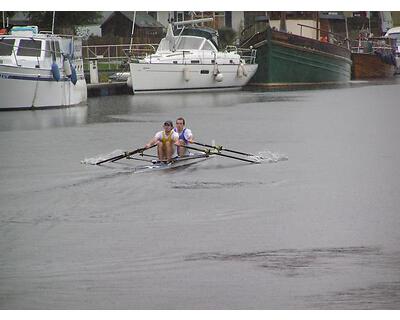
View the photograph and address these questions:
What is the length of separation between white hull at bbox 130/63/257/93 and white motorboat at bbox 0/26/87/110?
81.1 inches

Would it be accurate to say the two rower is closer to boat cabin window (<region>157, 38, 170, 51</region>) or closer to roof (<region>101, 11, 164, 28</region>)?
roof (<region>101, 11, 164, 28</region>)

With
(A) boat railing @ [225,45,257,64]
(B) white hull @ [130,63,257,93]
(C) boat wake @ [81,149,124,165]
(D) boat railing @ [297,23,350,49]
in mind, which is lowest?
(C) boat wake @ [81,149,124,165]

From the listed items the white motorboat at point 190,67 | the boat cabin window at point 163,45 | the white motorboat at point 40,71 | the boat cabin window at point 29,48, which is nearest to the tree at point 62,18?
the white motorboat at point 40,71

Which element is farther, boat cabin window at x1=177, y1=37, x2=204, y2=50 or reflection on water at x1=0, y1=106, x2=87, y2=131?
boat cabin window at x1=177, y1=37, x2=204, y2=50

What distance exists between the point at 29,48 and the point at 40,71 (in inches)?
15.1

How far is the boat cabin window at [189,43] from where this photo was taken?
2345 centimetres

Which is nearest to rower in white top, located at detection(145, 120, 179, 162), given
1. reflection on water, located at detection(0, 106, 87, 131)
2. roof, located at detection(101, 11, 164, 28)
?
roof, located at detection(101, 11, 164, 28)

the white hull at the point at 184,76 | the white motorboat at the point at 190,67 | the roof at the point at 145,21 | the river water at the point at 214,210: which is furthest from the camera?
the white hull at the point at 184,76

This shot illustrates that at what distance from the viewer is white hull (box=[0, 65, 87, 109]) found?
18.4 metres

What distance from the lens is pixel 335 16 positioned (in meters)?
12.0

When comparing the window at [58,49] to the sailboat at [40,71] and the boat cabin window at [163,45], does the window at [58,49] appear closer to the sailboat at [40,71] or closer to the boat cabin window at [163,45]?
the sailboat at [40,71]

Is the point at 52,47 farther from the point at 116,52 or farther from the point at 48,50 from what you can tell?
the point at 116,52

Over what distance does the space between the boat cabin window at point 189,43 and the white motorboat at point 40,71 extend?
3101 millimetres
